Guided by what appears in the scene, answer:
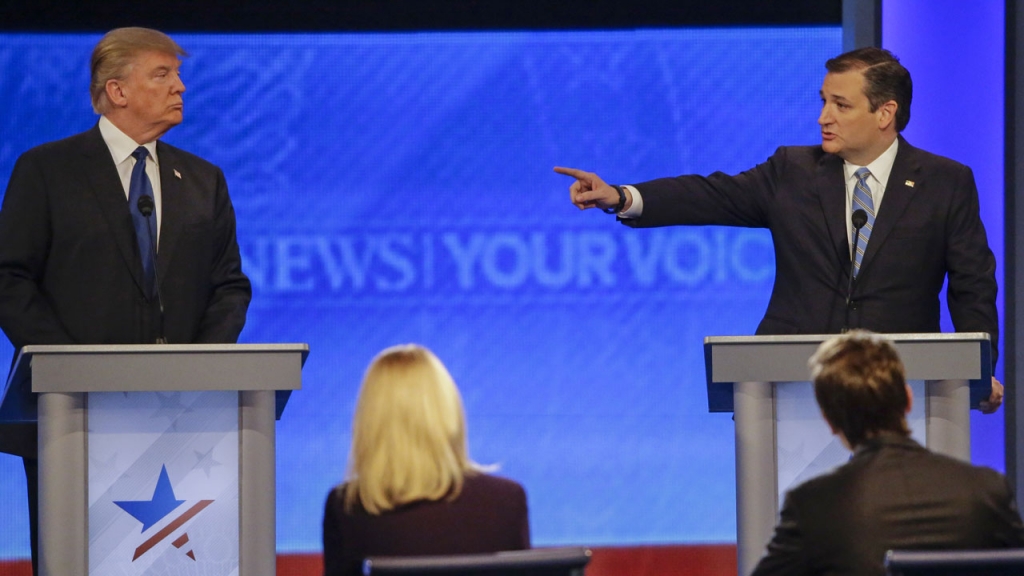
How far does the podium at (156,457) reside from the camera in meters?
2.58

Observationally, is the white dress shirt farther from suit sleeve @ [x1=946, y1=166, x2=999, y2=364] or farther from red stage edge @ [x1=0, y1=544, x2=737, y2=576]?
red stage edge @ [x1=0, y1=544, x2=737, y2=576]

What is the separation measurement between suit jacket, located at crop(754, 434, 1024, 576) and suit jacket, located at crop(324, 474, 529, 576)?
445 millimetres

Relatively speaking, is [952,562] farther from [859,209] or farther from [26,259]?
[26,259]

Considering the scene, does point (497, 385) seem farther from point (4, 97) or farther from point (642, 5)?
point (4, 97)

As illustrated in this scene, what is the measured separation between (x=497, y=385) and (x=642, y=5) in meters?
1.70

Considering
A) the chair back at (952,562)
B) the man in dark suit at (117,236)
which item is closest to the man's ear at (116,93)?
the man in dark suit at (117,236)

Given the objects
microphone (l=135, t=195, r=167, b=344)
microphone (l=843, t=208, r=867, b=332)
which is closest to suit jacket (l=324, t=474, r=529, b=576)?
microphone (l=135, t=195, r=167, b=344)

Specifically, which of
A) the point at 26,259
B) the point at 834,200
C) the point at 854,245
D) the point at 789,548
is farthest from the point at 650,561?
the point at 789,548

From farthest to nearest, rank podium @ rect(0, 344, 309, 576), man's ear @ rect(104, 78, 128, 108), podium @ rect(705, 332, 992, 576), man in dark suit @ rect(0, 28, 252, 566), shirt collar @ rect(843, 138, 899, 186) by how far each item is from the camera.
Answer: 1. shirt collar @ rect(843, 138, 899, 186)
2. man's ear @ rect(104, 78, 128, 108)
3. man in dark suit @ rect(0, 28, 252, 566)
4. podium @ rect(705, 332, 992, 576)
5. podium @ rect(0, 344, 309, 576)

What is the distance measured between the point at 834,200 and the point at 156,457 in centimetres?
187

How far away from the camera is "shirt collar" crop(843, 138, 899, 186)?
135 inches

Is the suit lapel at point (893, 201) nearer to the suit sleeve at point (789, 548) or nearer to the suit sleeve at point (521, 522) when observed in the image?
the suit sleeve at point (789, 548)

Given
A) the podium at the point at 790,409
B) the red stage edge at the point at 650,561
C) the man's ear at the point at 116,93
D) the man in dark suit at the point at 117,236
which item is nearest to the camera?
the podium at the point at 790,409

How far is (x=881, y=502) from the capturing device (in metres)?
1.95
